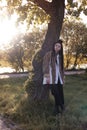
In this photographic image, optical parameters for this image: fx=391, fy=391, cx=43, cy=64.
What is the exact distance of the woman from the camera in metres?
10.4

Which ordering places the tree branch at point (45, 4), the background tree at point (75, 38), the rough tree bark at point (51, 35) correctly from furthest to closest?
the background tree at point (75, 38)
the tree branch at point (45, 4)
the rough tree bark at point (51, 35)

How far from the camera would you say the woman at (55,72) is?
34.0 ft

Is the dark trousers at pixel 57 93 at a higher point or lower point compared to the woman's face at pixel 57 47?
lower

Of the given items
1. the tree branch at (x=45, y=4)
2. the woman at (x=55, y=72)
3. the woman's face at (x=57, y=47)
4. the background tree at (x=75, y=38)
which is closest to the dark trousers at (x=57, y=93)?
the woman at (x=55, y=72)

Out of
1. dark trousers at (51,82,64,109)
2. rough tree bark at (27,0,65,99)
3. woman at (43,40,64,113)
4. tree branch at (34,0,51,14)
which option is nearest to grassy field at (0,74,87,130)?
dark trousers at (51,82,64,109)

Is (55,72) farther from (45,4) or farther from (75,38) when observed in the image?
(75,38)

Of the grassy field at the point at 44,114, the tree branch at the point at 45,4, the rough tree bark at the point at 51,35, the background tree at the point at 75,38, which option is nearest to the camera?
the grassy field at the point at 44,114

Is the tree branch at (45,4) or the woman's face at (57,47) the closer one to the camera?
the woman's face at (57,47)

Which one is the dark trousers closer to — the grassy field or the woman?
the woman

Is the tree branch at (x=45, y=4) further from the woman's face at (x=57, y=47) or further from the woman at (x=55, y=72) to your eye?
the woman's face at (x=57, y=47)

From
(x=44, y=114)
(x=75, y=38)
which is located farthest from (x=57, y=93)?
(x=75, y=38)

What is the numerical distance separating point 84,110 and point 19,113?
1842 millimetres

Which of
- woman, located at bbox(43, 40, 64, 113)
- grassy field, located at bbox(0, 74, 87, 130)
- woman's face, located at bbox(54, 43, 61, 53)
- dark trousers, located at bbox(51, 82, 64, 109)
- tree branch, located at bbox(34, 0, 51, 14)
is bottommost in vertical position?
grassy field, located at bbox(0, 74, 87, 130)

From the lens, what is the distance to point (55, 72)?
10367 mm
